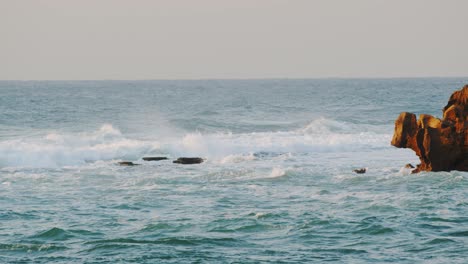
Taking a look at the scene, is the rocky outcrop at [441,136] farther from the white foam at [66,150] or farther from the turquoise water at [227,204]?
the white foam at [66,150]

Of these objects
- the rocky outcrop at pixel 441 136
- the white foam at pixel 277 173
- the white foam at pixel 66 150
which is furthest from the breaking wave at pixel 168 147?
the rocky outcrop at pixel 441 136

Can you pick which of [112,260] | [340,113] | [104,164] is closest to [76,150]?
[104,164]

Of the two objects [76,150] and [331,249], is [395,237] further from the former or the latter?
[76,150]

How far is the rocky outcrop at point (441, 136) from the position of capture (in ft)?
91.1

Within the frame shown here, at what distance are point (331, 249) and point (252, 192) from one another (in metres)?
9.00

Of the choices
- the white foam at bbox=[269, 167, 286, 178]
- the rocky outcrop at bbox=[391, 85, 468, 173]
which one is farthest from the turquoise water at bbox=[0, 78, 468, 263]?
the rocky outcrop at bbox=[391, 85, 468, 173]

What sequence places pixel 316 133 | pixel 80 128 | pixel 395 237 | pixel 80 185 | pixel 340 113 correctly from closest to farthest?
pixel 395 237, pixel 80 185, pixel 316 133, pixel 80 128, pixel 340 113

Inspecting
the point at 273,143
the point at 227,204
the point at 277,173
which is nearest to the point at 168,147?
the point at 273,143

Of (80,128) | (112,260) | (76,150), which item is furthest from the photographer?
(80,128)

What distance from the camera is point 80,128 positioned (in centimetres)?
6206

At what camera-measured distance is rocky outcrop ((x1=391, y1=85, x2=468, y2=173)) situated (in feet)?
91.1

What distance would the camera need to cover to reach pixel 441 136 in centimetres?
2783

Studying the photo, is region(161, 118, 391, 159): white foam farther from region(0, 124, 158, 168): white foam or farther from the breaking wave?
region(0, 124, 158, 168): white foam

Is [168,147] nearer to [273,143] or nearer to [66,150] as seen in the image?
[66,150]
